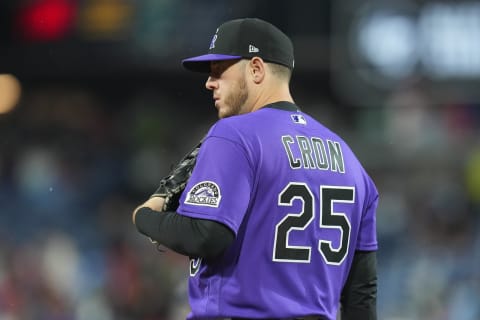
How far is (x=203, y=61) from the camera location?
103 inches

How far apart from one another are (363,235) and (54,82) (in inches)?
370

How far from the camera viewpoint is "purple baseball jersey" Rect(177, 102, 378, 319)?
2332 millimetres

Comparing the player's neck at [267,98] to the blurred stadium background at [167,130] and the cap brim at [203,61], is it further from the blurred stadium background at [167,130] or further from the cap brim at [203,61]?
the blurred stadium background at [167,130]

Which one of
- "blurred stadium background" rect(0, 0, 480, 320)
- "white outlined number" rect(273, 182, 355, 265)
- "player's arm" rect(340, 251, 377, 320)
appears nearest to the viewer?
"white outlined number" rect(273, 182, 355, 265)

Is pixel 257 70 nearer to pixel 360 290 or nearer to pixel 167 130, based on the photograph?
pixel 360 290

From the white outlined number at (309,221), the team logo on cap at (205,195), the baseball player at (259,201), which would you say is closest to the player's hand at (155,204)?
the baseball player at (259,201)

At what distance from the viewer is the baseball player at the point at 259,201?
7.64 feet

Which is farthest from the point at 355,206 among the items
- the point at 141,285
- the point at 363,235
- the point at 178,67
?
the point at 178,67

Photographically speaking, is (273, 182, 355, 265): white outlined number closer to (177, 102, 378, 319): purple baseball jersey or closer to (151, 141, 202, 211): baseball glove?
(177, 102, 378, 319): purple baseball jersey

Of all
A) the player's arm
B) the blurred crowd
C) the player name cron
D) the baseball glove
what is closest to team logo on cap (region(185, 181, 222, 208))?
the baseball glove

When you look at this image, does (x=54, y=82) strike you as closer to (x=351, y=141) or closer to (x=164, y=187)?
(x=351, y=141)

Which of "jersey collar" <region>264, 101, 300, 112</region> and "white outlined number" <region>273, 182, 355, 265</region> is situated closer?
"white outlined number" <region>273, 182, 355, 265</region>

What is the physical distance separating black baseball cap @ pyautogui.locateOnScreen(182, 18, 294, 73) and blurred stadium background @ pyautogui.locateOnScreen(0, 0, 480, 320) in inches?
167

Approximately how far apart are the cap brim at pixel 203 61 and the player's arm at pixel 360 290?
671 millimetres
